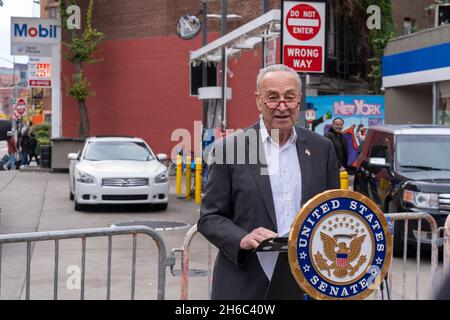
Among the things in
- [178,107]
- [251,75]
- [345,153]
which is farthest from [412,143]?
[178,107]

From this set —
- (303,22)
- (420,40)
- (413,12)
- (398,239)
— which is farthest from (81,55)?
(398,239)

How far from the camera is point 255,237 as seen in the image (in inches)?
127

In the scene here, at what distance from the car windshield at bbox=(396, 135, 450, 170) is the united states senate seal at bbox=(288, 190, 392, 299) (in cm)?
Answer: 718

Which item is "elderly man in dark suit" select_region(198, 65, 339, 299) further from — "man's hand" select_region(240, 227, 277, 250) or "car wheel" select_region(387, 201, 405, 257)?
"car wheel" select_region(387, 201, 405, 257)

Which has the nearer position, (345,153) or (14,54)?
(345,153)

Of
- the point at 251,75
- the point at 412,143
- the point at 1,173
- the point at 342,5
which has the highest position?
the point at 342,5

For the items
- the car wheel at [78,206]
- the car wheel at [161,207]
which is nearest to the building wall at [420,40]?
the car wheel at [161,207]

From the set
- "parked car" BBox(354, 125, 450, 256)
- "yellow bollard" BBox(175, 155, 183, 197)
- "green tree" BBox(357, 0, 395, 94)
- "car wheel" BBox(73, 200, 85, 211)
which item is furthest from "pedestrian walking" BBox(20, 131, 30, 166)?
"parked car" BBox(354, 125, 450, 256)

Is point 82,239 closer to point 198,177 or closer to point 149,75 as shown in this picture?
point 198,177

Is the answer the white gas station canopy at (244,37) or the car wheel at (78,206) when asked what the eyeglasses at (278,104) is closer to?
the white gas station canopy at (244,37)

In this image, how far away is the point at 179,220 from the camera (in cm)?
1350

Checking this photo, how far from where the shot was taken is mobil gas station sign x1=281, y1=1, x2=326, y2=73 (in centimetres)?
792

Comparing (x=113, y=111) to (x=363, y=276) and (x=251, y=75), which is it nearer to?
(x=251, y=75)

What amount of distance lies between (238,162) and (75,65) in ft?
94.2
